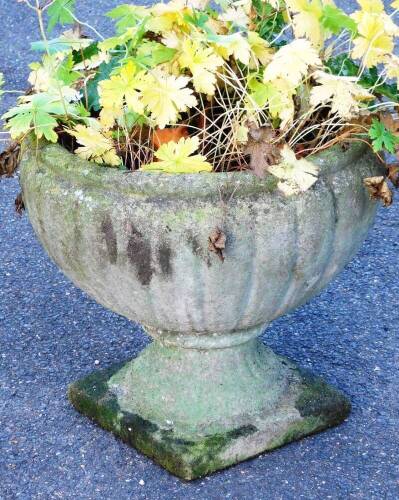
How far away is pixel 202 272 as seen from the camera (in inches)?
86.3

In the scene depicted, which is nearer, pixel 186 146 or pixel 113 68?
pixel 186 146

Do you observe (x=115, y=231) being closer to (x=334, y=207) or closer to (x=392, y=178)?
(x=334, y=207)

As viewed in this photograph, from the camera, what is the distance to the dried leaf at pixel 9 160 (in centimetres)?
250

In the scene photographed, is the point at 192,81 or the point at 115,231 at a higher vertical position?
the point at 192,81

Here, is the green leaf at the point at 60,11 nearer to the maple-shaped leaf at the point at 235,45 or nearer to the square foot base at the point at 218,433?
the maple-shaped leaf at the point at 235,45

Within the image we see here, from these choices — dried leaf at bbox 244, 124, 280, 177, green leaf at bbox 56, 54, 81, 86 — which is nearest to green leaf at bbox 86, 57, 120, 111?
green leaf at bbox 56, 54, 81, 86

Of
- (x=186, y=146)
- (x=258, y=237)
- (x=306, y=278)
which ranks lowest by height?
(x=306, y=278)

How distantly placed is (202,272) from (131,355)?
35.4 inches

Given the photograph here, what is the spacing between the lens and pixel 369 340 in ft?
10.2

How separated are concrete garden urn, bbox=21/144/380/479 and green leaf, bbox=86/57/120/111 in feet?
0.60

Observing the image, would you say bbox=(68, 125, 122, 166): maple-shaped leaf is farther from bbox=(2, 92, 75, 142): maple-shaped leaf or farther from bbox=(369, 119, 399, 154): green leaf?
bbox=(369, 119, 399, 154): green leaf

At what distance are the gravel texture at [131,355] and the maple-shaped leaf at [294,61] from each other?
1.01 m

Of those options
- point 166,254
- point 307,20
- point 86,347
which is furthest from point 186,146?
point 86,347

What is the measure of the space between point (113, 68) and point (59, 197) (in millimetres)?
344
